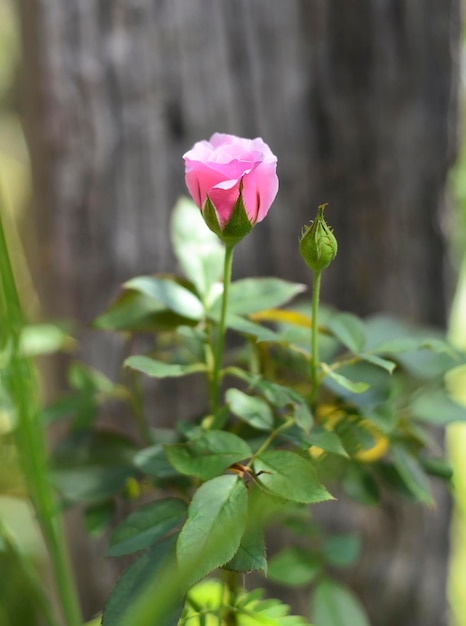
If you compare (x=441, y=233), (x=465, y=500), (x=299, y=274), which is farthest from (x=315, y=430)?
(x=465, y=500)

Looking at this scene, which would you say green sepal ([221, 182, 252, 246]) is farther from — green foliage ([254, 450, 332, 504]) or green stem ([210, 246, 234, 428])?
green foliage ([254, 450, 332, 504])

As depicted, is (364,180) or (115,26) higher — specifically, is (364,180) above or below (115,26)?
below

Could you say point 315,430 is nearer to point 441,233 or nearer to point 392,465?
point 392,465

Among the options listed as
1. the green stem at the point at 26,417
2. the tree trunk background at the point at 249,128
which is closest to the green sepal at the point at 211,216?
the green stem at the point at 26,417

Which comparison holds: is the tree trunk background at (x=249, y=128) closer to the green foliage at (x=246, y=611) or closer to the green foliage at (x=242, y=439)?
the green foliage at (x=242, y=439)

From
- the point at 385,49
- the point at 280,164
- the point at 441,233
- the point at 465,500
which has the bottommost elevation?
the point at 465,500

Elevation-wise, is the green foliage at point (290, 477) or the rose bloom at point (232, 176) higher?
the rose bloom at point (232, 176)

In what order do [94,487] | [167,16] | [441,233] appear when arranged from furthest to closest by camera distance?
Result: [441,233] → [167,16] → [94,487]

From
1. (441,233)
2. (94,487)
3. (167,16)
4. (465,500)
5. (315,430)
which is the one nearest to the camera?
(315,430)
